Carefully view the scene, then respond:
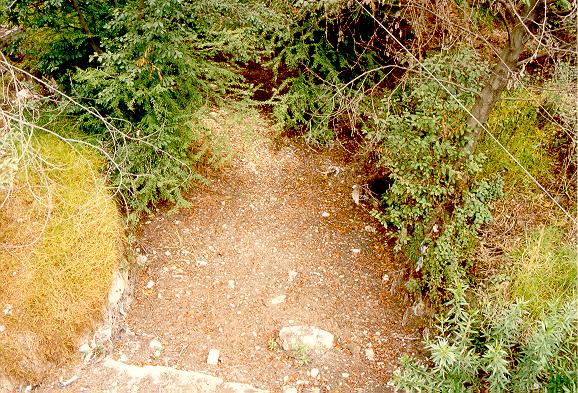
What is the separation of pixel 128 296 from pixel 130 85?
1892 mm

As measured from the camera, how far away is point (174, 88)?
14.9ft

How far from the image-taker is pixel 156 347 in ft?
12.3

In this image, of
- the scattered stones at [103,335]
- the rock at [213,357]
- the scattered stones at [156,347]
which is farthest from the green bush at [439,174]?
the scattered stones at [103,335]

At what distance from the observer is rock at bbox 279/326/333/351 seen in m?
3.78

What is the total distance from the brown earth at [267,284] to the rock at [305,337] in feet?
0.22

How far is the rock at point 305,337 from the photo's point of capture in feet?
12.4

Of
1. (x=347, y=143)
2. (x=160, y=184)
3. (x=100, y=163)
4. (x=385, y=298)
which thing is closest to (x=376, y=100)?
(x=347, y=143)

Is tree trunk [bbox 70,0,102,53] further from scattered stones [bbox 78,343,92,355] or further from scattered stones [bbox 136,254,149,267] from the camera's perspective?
scattered stones [bbox 78,343,92,355]

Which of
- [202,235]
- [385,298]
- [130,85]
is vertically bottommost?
[385,298]

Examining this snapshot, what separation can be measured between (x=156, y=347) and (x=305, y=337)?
1.26 meters

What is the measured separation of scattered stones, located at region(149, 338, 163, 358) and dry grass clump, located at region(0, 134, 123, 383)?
489 mm

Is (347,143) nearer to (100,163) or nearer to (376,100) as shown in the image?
(376,100)

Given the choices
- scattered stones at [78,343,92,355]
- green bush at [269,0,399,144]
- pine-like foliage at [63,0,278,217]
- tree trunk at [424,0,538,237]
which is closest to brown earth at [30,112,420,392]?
scattered stones at [78,343,92,355]

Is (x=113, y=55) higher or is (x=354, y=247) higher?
(x=113, y=55)
